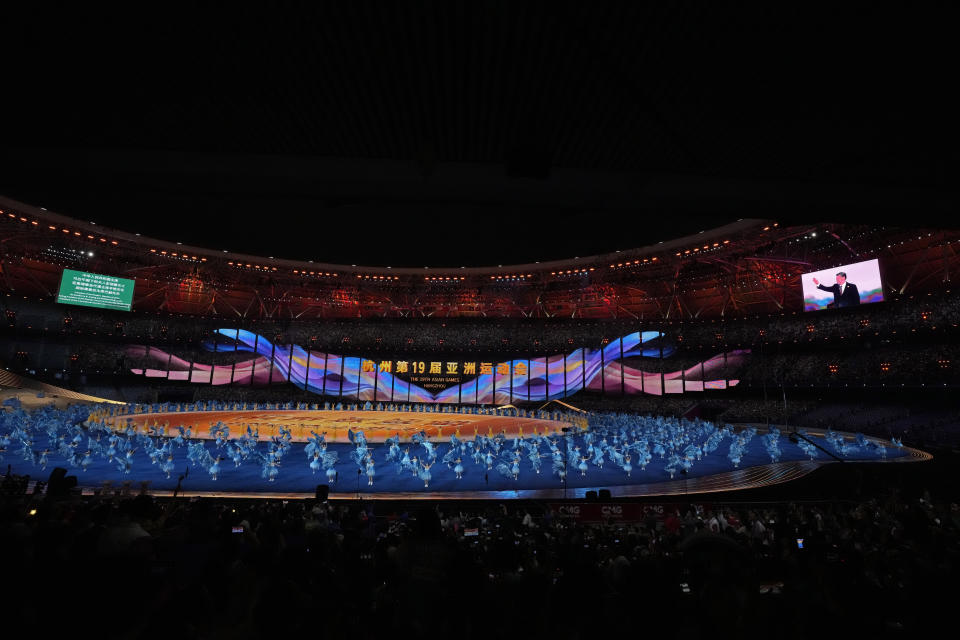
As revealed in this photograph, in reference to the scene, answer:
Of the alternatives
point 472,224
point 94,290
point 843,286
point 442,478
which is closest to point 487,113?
point 472,224

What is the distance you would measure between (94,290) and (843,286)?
191 ft

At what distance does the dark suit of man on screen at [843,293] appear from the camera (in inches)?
1161

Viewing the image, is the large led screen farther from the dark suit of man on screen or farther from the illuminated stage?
the illuminated stage

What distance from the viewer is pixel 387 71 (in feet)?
19.8

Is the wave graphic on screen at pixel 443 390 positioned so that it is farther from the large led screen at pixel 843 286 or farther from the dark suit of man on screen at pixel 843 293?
the dark suit of man on screen at pixel 843 293

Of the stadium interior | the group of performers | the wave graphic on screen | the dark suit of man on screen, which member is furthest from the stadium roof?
the wave graphic on screen

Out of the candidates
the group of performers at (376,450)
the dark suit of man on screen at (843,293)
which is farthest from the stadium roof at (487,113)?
the dark suit of man on screen at (843,293)

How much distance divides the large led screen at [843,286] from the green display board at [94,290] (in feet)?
182

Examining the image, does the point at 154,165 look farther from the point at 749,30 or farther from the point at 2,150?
the point at 749,30

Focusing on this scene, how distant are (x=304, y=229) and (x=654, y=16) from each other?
391 inches

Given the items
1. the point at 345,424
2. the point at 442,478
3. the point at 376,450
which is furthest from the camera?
the point at 345,424

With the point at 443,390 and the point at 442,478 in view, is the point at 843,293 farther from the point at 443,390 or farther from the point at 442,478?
the point at 443,390

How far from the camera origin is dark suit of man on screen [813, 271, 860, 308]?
29.5 m

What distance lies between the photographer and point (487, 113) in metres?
6.91
